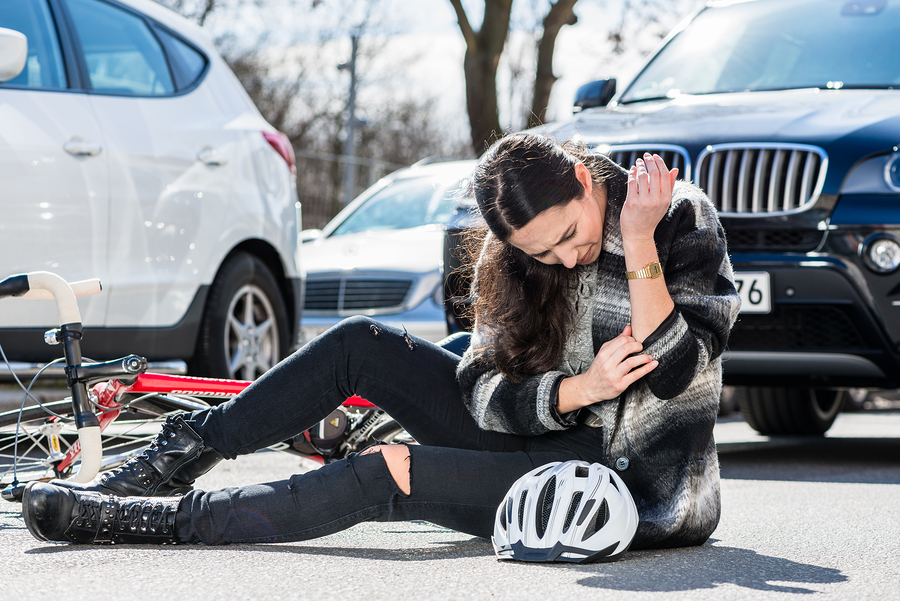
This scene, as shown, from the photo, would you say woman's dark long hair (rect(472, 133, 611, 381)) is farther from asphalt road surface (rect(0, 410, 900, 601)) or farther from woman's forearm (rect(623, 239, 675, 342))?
asphalt road surface (rect(0, 410, 900, 601))

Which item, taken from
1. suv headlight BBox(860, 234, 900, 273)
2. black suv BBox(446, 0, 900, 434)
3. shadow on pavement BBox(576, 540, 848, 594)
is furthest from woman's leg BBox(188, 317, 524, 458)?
suv headlight BBox(860, 234, 900, 273)

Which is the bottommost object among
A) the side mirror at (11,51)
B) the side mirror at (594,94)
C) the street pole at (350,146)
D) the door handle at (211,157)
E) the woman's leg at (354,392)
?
the street pole at (350,146)

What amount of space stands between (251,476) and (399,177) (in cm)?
523

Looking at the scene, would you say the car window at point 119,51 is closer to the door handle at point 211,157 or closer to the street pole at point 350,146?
the door handle at point 211,157

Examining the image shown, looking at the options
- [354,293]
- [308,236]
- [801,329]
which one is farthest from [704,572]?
[308,236]

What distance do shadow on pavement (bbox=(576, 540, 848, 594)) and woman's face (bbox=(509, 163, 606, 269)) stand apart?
778 mm

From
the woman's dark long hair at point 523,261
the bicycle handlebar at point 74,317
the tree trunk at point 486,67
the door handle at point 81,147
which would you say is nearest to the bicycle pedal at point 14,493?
the bicycle handlebar at point 74,317

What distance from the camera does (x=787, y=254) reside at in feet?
15.5

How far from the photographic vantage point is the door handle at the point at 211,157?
5.28 meters

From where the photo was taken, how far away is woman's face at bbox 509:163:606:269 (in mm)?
2977

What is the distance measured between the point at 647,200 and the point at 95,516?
1594 mm

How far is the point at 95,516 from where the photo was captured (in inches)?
117

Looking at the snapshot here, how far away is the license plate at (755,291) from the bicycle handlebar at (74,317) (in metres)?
2.60

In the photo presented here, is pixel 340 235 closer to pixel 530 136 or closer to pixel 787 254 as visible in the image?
pixel 787 254
